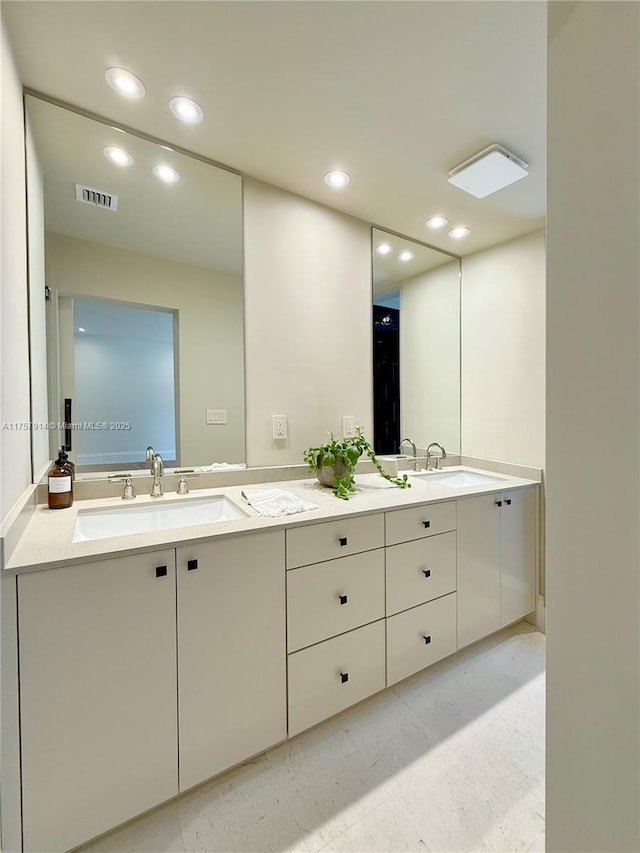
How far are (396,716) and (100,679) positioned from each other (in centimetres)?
120

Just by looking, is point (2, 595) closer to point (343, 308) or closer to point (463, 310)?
point (343, 308)

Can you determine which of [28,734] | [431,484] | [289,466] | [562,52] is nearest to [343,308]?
[289,466]

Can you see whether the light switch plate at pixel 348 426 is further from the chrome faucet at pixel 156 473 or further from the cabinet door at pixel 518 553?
the chrome faucet at pixel 156 473

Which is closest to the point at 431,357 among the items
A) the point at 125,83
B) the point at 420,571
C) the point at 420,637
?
the point at 420,571

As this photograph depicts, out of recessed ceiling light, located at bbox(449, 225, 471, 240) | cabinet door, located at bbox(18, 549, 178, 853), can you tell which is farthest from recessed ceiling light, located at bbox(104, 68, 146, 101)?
recessed ceiling light, located at bbox(449, 225, 471, 240)

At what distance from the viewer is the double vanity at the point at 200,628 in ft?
3.17

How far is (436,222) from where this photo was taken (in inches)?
88.8

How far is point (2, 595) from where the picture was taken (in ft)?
2.92

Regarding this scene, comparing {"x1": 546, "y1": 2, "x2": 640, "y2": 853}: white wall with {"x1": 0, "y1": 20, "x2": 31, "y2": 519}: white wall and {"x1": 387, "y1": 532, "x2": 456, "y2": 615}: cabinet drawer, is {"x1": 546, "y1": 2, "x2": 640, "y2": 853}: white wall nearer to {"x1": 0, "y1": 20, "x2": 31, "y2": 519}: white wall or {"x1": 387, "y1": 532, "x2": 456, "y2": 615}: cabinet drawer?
{"x1": 387, "y1": 532, "x2": 456, "y2": 615}: cabinet drawer

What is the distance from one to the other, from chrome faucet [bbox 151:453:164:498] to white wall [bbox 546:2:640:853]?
1484 millimetres

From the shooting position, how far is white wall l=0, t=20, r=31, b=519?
971 mm

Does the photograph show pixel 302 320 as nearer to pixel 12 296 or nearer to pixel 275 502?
pixel 275 502

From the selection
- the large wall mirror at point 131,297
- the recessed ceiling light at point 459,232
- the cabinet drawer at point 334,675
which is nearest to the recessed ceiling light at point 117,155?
the large wall mirror at point 131,297

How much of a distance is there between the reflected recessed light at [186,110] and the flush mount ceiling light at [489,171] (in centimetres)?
116
